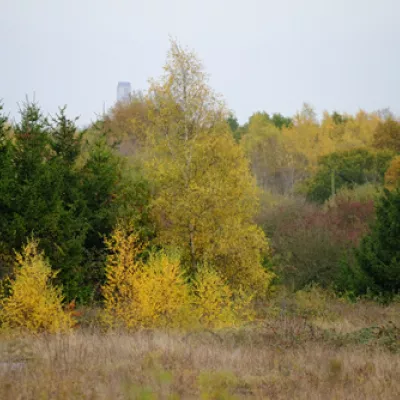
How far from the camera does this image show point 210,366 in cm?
825

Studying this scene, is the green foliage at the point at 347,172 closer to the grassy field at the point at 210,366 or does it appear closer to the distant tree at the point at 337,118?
the distant tree at the point at 337,118

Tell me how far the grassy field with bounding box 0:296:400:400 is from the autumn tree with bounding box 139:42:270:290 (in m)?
8.10

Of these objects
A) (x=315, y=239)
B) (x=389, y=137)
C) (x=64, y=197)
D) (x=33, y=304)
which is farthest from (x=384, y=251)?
(x=389, y=137)

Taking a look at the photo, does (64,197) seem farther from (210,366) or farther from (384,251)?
(210,366)

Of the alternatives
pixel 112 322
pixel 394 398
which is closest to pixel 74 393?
pixel 394 398

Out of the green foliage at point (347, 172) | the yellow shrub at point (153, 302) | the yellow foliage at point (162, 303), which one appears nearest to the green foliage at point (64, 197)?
the yellow foliage at point (162, 303)

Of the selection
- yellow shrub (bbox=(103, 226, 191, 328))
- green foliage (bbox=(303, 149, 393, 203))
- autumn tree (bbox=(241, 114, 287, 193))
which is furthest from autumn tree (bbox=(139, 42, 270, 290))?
autumn tree (bbox=(241, 114, 287, 193))

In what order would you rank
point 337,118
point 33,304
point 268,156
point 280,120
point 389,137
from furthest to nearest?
point 280,120
point 337,118
point 268,156
point 389,137
point 33,304

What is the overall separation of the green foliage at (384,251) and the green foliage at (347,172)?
20.4 m

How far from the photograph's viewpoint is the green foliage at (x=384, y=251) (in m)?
23.6

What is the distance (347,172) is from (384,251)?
26722 millimetres

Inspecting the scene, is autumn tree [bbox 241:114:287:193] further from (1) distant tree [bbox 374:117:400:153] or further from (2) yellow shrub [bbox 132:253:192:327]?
(2) yellow shrub [bbox 132:253:192:327]

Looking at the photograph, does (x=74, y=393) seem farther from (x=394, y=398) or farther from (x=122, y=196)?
(x=122, y=196)

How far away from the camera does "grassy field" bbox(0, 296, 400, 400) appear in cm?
672
